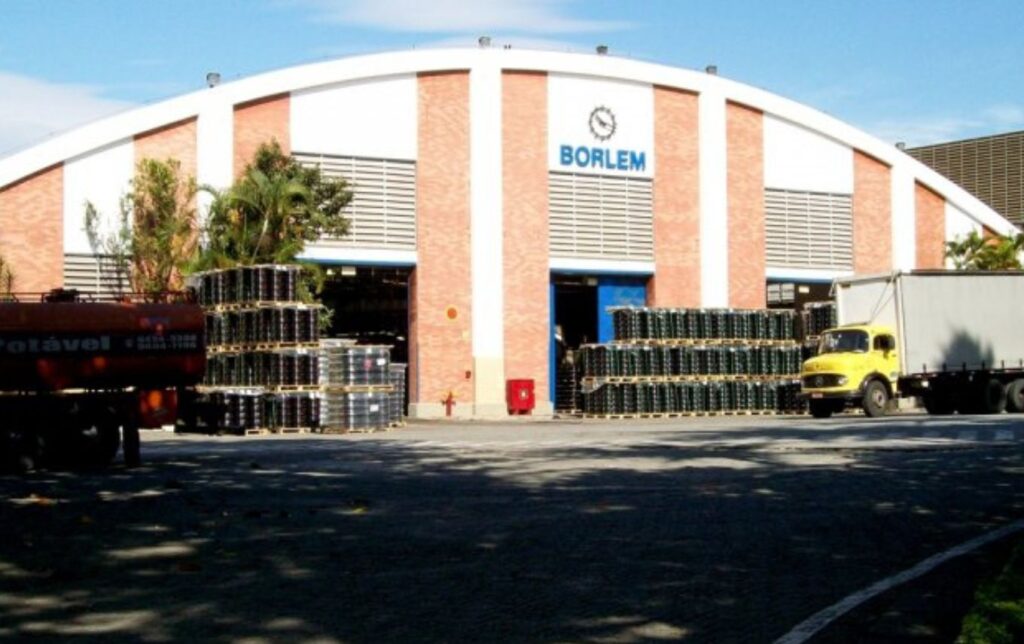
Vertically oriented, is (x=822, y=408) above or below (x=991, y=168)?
below

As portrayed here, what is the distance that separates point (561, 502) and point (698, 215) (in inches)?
1451

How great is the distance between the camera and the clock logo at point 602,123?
157ft

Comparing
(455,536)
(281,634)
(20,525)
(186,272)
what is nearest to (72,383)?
(20,525)

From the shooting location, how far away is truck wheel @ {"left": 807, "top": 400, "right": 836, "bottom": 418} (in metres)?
36.5

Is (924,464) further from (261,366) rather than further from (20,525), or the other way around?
(261,366)

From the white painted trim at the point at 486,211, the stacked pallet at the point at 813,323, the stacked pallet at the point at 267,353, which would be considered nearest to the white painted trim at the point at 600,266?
the white painted trim at the point at 486,211

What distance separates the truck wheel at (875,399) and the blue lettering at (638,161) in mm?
15209

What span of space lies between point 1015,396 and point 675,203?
1512cm

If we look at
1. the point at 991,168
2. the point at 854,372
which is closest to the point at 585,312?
the point at 854,372

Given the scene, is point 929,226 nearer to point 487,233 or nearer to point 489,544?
point 487,233

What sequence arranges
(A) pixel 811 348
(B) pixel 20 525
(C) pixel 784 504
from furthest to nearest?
(A) pixel 811 348
(C) pixel 784 504
(B) pixel 20 525

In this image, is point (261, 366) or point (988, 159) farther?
point (988, 159)

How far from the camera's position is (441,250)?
148ft

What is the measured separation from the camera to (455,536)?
11.0 m
